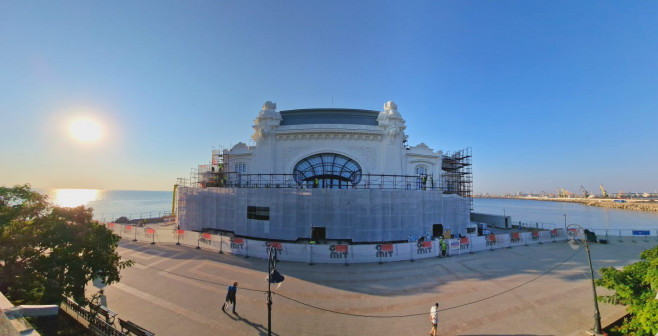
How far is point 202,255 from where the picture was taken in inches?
766

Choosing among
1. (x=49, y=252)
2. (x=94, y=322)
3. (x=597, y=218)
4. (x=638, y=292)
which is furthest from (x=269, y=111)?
(x=597, y=218)

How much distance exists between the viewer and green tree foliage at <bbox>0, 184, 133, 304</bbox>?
8695 millimetres

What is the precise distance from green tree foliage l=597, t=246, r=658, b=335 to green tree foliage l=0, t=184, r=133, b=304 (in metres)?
18.3

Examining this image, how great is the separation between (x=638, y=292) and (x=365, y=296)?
1014 cm

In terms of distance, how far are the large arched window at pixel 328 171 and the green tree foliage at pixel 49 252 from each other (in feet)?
66.2

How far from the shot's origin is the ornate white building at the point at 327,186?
74.5 ft

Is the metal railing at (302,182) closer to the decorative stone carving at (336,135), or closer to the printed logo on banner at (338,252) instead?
the decorative stone carving at (336,135)

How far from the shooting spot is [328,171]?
96.7ft

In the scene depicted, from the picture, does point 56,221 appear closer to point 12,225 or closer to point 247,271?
point 12,225

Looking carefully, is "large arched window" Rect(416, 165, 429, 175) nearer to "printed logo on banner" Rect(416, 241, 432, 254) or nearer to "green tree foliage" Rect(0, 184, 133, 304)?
"printed logo on banner" Rect(416, 241, 432, 254)

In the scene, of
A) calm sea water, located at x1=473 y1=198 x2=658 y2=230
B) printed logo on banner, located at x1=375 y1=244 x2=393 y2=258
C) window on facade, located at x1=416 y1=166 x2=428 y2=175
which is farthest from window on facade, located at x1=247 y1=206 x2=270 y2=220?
calm sea water, located at x1=473 y1=198 x2=658 y2=230

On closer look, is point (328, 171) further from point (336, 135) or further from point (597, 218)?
point (597, 218)

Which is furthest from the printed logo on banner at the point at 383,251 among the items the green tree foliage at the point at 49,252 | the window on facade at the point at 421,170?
the window on facade at the point at 421,170

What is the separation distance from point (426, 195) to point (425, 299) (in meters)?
13.8
